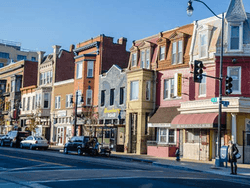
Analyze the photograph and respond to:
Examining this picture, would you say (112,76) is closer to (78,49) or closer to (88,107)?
(88,107)

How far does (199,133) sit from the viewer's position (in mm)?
28438

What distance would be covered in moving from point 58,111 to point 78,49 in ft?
28.0

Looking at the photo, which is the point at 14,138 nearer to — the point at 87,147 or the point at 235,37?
the point at 87,147

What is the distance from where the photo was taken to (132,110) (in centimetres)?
3444

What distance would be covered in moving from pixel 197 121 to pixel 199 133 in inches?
68.6

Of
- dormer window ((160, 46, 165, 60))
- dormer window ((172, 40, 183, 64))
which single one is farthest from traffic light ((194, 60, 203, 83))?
dormer window ((160, 46, 165, 60))

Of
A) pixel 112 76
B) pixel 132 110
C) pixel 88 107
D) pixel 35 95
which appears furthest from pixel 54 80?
pixel 132 110

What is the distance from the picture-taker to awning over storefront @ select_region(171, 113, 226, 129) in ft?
85.5

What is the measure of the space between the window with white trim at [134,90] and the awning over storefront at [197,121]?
6077 millimetres

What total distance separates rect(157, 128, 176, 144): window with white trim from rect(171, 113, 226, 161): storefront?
2.07 meters

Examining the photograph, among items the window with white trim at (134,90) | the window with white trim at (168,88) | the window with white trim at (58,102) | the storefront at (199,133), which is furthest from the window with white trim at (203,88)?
the window with white trim at (58,102)

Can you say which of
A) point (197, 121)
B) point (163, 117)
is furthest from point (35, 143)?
point (197, 121)

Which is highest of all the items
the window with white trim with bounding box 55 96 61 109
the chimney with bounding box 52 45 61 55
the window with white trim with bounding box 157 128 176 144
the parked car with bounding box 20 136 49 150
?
the chimney with bounding box 52 45 61 55

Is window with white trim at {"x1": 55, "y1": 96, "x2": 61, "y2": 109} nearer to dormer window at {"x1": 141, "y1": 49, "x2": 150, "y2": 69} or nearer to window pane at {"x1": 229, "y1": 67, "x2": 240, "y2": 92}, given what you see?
dormer window at {"x1": 141, "y1": 49, "x2": 150, "y2": 69}
